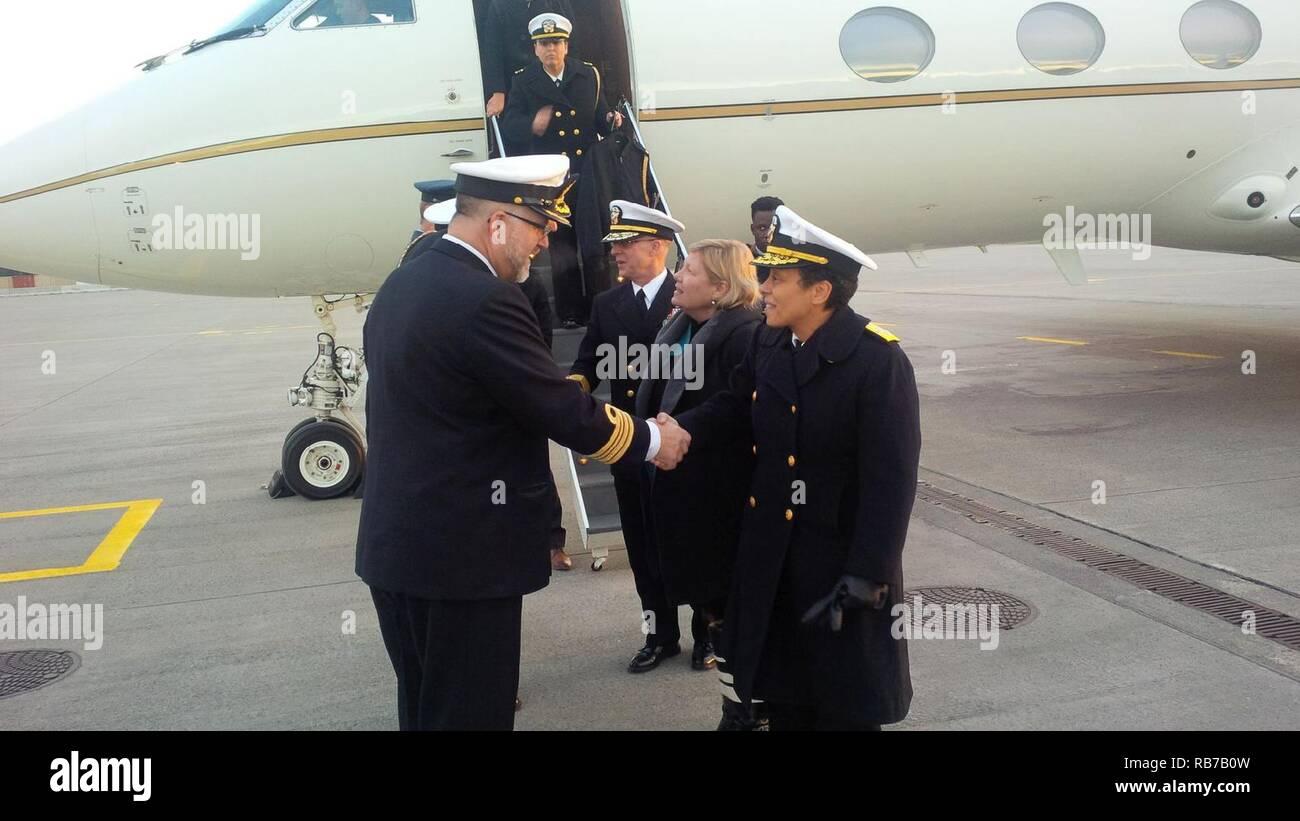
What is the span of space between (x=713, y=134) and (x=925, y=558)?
3148 millimetres

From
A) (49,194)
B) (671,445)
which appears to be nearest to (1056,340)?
(49,194)

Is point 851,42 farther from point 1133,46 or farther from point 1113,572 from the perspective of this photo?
point 1113,572

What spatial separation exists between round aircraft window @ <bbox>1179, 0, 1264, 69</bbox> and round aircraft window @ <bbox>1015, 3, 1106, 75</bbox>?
2.56 feet

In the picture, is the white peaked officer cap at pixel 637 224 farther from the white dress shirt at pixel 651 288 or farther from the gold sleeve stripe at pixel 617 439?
the gold sleeve stripe at pixel 617 439

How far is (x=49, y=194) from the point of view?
257 inches

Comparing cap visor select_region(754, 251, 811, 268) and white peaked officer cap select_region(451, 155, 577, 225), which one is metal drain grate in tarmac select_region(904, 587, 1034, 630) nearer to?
cap visor select_region(754, 251, 811, 268)

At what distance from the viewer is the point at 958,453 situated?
8.09 meters

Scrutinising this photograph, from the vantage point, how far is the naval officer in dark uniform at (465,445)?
2.90 metres

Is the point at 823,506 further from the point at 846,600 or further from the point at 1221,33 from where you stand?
the point at 1221,33

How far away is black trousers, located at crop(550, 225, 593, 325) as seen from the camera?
6797mm

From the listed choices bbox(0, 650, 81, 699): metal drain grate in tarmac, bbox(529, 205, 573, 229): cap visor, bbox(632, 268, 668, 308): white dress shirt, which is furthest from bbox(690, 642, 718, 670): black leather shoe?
bbox(0, 650, 81, 699): metal drain grate in tarmac

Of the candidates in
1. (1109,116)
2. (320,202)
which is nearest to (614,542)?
(320,202)

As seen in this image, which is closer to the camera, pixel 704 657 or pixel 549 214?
pixel 549 214

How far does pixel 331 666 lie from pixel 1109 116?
660 centimetres
